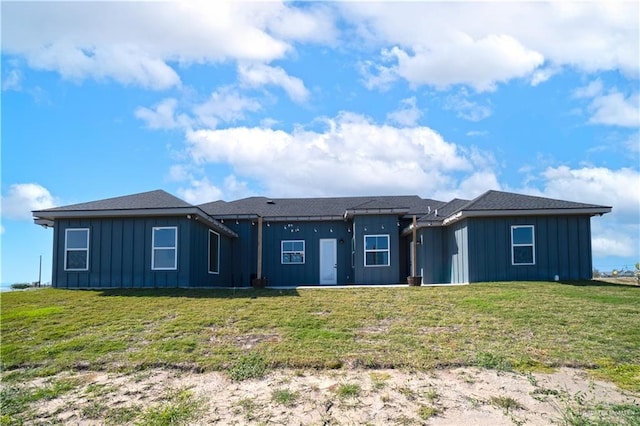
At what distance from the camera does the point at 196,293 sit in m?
13.5

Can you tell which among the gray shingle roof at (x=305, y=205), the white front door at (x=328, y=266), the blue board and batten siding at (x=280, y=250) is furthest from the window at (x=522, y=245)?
the white front door at (x=328, y=266)

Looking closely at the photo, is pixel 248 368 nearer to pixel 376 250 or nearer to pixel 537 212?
pixel 537 212

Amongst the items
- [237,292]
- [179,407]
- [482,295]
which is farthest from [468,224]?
[179,407]

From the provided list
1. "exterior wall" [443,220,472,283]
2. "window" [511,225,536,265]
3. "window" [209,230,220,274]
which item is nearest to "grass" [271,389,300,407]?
"exterior wall" [443,220,472,283]

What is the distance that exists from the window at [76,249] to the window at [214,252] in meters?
3.70

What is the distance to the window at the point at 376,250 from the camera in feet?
60.1

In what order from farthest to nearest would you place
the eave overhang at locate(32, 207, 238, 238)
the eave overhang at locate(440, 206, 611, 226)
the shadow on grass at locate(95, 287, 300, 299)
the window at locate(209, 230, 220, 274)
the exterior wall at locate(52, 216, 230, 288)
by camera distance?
the window at locate(209, 230, 220, 274) → the eave overhang at locate(440, 206, 611, 226) → the exterior wall at locate(52, 216, 230, 288) → the eave overhang at locate(32, 207, 238, 238) → the shadow on grass at locate(95, 287, 300, 299)

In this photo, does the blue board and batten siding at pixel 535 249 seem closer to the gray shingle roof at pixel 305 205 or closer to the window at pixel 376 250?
the window at pixel 376 250

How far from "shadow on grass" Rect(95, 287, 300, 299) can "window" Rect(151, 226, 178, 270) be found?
3.34ft

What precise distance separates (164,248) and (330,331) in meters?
7.56

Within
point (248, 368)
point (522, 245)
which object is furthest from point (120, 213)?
point (522, 245)

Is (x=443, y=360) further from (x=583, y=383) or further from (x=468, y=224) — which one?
(x=468, y=224)

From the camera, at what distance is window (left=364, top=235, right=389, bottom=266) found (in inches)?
722

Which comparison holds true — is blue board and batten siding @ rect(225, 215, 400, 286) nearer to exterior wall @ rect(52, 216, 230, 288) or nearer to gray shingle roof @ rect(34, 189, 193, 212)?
gray shingle roof @ rect(34, 189, 193, 212)
